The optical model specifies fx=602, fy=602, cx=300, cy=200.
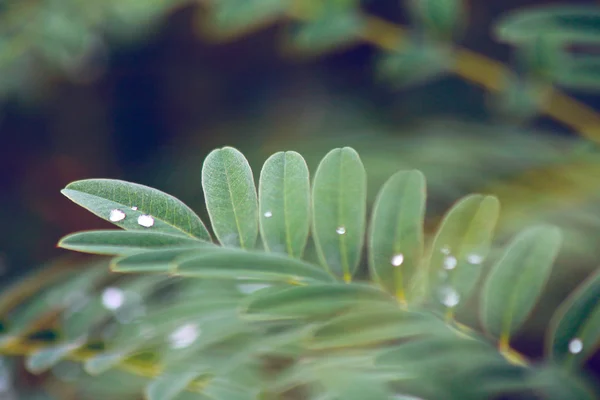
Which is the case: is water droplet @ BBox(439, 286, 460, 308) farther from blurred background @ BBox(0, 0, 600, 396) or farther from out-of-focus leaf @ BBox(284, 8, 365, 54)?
out-of-focus leaf @ BBox(284, 8, 365, 54)

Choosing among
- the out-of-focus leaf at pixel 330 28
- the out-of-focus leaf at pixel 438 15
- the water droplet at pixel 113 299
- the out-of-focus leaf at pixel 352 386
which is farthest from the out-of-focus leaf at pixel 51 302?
the out-of-focus leaf at pixel 438 15

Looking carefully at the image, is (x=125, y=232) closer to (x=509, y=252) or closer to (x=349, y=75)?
(x=509, y=252)

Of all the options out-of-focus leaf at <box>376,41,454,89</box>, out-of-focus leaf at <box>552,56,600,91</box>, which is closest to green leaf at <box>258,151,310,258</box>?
out-of-focus leaf at <box>552,56,600,91</box>

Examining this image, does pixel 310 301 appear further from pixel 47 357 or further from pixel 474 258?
pixel 47 357

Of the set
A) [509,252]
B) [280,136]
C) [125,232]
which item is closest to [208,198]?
[125,232]

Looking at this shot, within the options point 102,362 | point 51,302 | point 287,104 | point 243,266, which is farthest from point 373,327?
point 287,104
